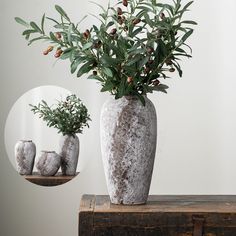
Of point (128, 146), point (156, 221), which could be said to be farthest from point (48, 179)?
point (156, 221)

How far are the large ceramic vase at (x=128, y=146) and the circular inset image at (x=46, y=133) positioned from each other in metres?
1.17

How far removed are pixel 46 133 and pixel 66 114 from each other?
0.17 m

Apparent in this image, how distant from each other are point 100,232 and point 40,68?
1.63 m

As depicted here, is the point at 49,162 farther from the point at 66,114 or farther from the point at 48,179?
the point at 66,114

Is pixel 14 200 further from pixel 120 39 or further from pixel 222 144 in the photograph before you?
pixel 120 39

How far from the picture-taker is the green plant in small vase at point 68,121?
121 inches

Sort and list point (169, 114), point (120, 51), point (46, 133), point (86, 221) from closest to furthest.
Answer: point (86, 221)
point (120, 51)
point (46, 133)
point (169, 114)

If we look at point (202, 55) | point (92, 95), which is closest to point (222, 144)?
point (202, 55)

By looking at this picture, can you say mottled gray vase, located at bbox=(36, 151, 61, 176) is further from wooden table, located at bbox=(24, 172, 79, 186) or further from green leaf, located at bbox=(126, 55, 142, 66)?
green leaf, located at bbox=(126, 55, 142, 66)

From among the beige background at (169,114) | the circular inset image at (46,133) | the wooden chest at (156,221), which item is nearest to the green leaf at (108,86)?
the wooden chest at (156,221)

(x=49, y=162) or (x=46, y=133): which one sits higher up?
(x=46, y=133)

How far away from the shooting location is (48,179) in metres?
3.12

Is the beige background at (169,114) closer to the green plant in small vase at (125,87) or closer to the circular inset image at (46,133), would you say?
the circular inset image at (46,133)

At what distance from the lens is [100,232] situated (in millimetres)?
1770
